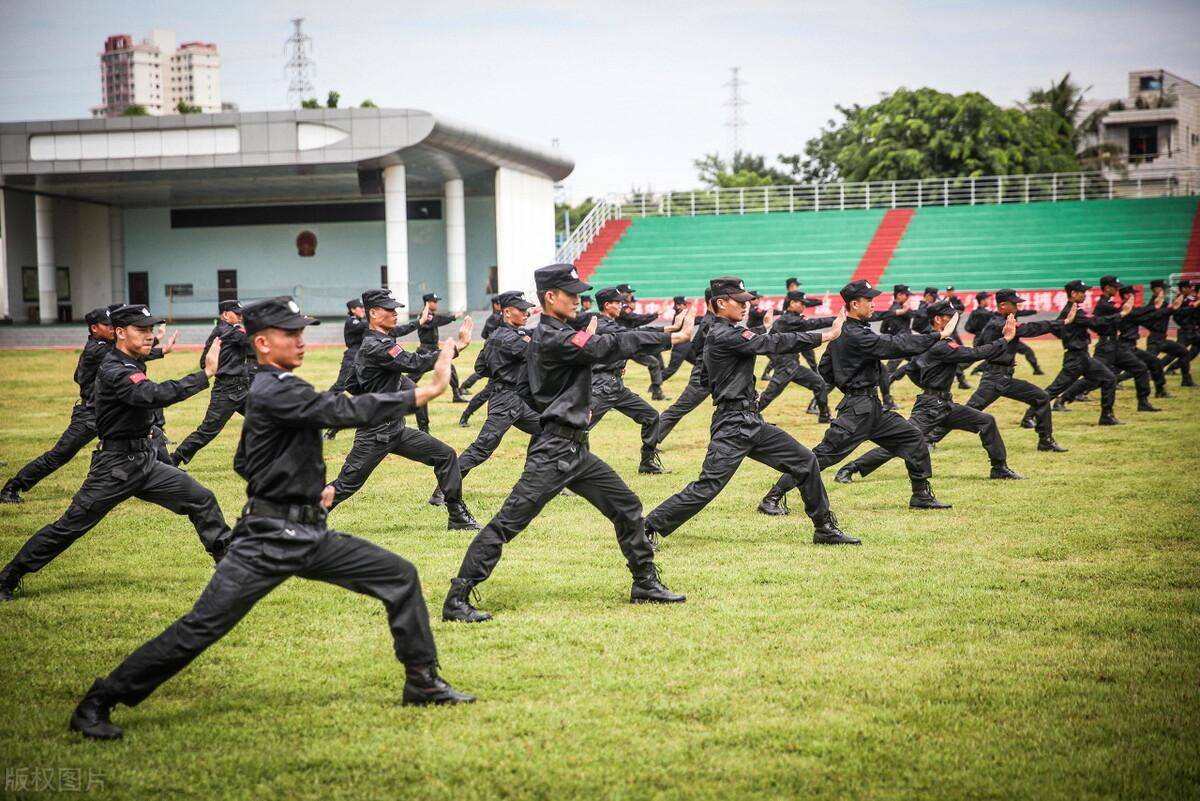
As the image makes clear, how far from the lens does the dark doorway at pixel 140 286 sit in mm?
49250

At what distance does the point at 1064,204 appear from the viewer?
147ft

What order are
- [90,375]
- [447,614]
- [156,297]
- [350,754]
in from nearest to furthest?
1. [350,754]
2. [447,614]
3. [90,375]
4. [156,297]

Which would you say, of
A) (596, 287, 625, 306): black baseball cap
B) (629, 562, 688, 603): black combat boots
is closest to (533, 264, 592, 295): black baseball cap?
(629, 562, 688, 603): black combat boots

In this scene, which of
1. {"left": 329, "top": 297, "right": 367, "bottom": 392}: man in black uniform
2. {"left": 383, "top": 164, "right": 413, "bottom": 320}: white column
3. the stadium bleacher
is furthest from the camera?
the stadium bleacher

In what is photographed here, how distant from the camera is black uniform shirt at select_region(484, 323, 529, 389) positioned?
463 inches

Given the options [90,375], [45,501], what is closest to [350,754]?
[90,375]

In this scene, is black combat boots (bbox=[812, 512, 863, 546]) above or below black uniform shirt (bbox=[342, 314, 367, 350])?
below

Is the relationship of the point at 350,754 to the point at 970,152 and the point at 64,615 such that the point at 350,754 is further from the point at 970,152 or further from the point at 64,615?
the point at 970,152

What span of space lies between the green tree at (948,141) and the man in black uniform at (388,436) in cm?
4332

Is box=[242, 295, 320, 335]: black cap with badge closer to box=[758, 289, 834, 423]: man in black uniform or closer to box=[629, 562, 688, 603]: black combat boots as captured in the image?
box=[629, 562, 688, 603]: black combat boots

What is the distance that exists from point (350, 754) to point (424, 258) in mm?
43024

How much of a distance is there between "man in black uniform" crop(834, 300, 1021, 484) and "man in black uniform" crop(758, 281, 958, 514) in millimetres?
1069

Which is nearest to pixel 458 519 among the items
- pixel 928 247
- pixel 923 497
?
pixel 923 497

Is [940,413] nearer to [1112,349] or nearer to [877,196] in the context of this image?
[1112,349]
